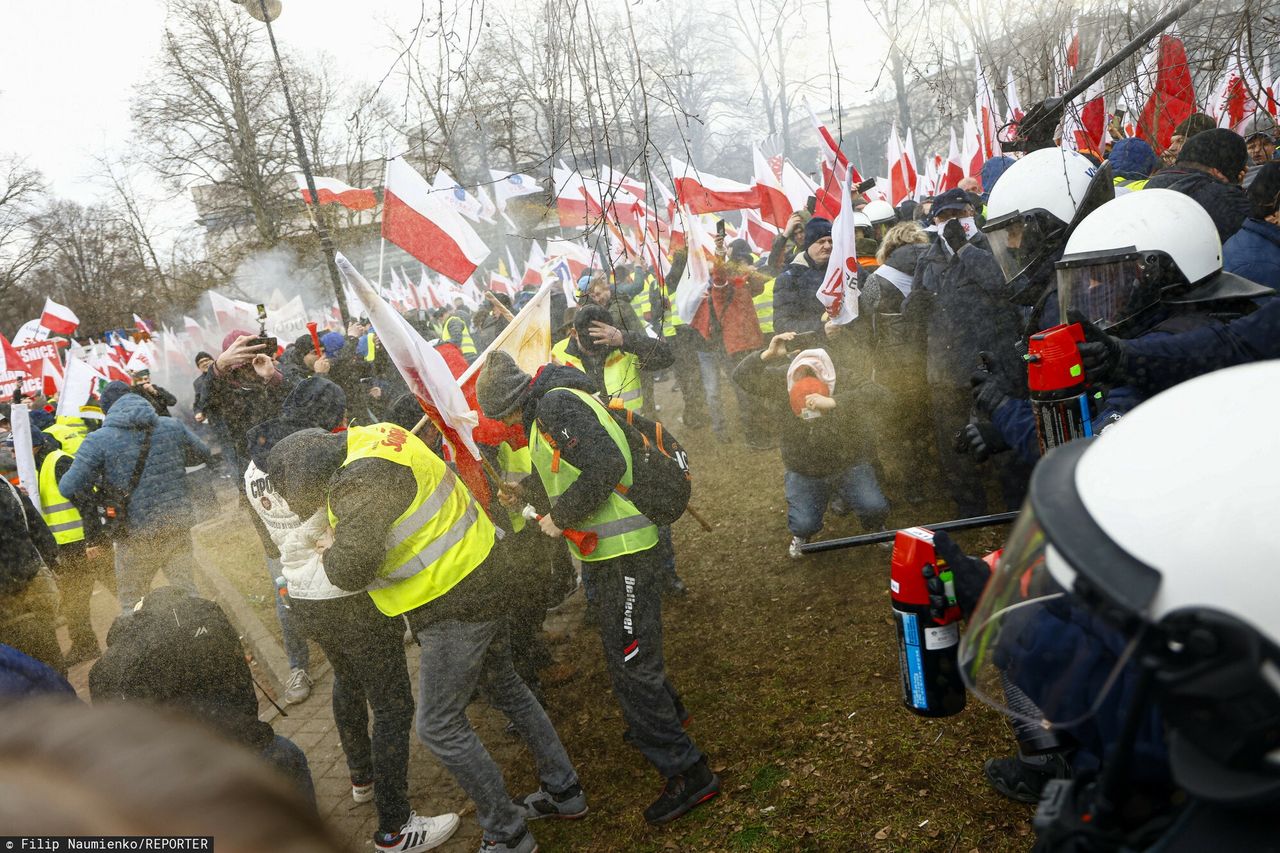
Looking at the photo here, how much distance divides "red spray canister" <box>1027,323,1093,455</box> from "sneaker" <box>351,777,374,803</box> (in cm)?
347

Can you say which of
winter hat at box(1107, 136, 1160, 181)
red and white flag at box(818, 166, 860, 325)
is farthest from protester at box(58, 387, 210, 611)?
winter hat at box(1107, 136, 1160, 181)

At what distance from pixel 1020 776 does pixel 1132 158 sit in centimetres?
539

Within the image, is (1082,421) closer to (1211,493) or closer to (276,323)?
(1211,493)

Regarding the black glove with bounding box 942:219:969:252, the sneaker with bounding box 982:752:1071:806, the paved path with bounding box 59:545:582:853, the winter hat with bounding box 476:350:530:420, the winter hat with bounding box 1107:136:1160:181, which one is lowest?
the paved path with bounding box 59:545:582:853

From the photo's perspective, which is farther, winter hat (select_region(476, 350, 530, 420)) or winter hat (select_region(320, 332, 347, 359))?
winter hat (select_region(320, 332, 347, 359))

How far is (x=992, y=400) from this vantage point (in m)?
3.07

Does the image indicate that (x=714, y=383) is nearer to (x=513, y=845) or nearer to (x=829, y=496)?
(x=829, y=496)

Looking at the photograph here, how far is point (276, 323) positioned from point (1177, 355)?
10987mm

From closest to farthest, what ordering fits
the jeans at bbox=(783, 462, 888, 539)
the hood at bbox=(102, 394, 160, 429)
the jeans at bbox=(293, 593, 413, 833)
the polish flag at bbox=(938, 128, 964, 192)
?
the jeans at bbox=(293, 593, 413, 833)
the jeans at bbox=(783, 462, 888, 539)
the hood at bbox=(102, 394, 160, 429)
the polish flag at bbox=(938, 128, 964, 192)

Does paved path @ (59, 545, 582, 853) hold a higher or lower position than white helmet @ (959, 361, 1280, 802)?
lower

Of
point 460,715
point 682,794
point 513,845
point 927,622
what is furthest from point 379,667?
point 927,622

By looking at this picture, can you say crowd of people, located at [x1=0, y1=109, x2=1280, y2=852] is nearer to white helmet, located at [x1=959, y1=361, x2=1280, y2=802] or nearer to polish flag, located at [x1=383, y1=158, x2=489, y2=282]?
white helmet, located at [x1=959, y1=361, x2=1280, y2=802]

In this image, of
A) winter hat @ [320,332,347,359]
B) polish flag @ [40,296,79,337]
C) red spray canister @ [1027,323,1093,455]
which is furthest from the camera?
polish flag @ [40,296,79,337]

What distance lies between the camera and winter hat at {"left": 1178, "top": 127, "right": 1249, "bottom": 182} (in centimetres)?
454
